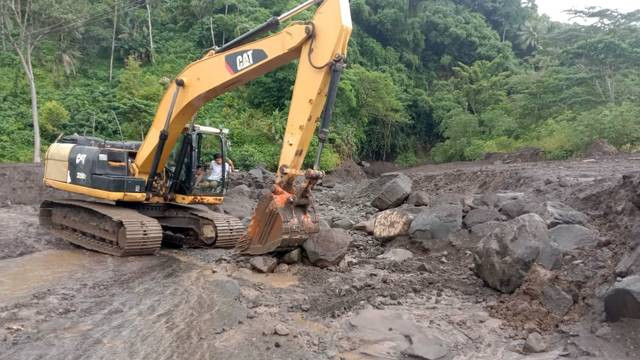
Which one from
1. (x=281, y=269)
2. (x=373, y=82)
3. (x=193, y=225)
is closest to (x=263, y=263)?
(x=281, y=269)

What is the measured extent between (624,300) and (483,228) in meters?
3.75

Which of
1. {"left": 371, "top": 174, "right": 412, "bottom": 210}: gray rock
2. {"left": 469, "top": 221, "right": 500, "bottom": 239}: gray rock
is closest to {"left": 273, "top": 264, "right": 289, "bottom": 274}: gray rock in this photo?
{"left": 469, "top": 221, "right": 500, "bottom": 239}: gray rock

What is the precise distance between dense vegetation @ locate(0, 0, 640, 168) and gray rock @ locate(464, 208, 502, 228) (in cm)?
1153

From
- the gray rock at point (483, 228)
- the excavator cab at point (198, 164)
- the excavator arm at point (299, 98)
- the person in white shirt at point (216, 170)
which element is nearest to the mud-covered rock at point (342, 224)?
the excavator cab at point (198, 164)

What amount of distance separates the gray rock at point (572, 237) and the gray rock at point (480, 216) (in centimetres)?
157

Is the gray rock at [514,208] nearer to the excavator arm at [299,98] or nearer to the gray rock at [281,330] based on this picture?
A: the excavator arm at [299,98]

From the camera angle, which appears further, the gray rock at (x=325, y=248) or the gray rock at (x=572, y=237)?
the gray rock at (x=325, y=248)

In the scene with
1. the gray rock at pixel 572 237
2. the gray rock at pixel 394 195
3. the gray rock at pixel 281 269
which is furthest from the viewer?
the gray rock at pixel 394 195

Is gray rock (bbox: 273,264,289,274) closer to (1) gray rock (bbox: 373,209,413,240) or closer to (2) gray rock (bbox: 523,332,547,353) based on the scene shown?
(1) gray rock (bbox: 373,209,413,240)

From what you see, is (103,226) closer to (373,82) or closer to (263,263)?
(263,263)

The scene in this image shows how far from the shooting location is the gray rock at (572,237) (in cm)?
689

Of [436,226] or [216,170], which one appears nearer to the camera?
[436,226]

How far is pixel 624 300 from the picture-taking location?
494 cm

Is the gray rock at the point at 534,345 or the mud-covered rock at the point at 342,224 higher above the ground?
the mud-covered rock at the point at 342,224
